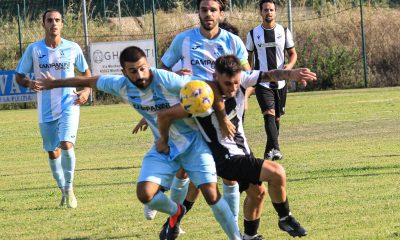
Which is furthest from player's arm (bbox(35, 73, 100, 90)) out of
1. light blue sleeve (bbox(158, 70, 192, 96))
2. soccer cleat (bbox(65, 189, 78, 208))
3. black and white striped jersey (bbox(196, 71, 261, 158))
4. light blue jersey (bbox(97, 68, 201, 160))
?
soccer cleat (bbox(65, 189, 78, 208))

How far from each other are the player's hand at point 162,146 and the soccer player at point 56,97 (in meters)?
3.43

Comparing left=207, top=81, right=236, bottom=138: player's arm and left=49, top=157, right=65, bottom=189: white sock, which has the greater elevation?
left=207, top=81, right=236, bottom=138: player's arm

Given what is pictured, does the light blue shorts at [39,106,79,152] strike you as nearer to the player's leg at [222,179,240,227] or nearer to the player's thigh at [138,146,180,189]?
the player's leg at [222,179,240,227]

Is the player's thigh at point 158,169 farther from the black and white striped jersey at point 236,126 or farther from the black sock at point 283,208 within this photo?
the black sock at point 283,208

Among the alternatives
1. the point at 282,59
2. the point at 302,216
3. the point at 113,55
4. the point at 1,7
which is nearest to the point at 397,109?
the point at 282,59

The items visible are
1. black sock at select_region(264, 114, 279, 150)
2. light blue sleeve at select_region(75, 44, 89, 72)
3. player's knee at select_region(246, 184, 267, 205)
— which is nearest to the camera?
player's knee at select_region(246, 184, 267, 205)

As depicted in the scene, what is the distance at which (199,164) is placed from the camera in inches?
293

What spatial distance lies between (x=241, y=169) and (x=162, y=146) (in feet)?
2.05

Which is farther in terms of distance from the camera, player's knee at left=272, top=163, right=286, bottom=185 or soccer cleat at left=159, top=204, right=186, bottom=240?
soccer cleat at left=159, top=204, right=186, bottom=240

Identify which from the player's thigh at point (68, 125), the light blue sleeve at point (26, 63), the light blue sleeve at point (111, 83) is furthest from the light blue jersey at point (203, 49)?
the light blue sleeve at point (26, 63)

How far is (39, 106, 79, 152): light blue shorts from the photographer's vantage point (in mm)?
10953

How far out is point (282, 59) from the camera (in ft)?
47.5

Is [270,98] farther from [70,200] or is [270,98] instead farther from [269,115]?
[70,200]

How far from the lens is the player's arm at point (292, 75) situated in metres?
7.43
